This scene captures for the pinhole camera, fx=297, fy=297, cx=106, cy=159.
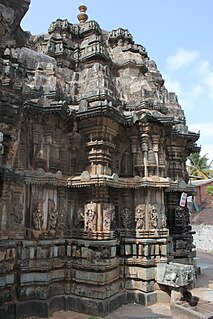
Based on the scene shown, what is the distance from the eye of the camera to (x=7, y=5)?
4621mm

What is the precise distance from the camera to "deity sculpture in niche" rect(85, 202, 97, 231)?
877cm

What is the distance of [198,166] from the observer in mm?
35250

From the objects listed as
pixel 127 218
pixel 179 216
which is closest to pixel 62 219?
pixel 127 218

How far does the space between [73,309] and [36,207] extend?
123 inches

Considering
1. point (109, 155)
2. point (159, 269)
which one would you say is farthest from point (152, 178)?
point (159, 269)

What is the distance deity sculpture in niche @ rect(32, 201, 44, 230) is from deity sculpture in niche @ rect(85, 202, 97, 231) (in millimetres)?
1321

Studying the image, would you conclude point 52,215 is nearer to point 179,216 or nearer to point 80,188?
point 80,188

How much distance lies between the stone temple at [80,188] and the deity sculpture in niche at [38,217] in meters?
0.03

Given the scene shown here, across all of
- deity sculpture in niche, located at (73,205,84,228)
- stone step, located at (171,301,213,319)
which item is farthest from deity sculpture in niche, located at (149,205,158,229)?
stone step, located at (171,301,213,319)

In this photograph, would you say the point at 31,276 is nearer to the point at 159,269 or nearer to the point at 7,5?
the point at 159,269

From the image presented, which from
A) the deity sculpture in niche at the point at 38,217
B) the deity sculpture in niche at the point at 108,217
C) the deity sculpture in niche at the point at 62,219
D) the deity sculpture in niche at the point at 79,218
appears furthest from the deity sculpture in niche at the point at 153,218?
the deity sculpture in niche at the point at 38,217

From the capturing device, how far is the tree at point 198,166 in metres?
34.8

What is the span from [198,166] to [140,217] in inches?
1077

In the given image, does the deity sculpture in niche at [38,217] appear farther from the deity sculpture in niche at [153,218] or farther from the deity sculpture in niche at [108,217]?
the deity sculpture in niche at [153,218]
